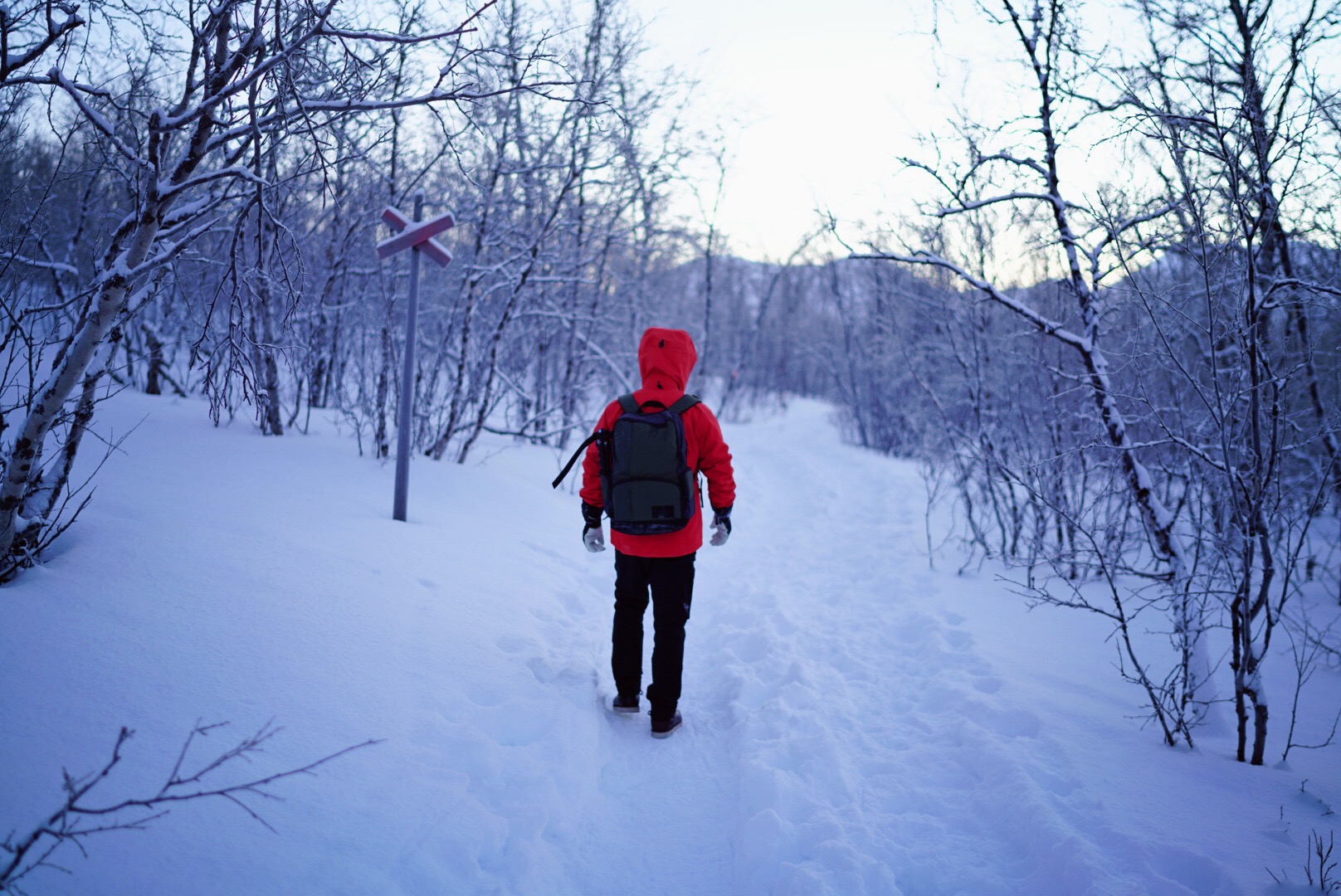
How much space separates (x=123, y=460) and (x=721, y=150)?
42.9 feet

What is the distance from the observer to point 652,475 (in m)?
2.87

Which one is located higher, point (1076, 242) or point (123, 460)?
point (1076, 242)

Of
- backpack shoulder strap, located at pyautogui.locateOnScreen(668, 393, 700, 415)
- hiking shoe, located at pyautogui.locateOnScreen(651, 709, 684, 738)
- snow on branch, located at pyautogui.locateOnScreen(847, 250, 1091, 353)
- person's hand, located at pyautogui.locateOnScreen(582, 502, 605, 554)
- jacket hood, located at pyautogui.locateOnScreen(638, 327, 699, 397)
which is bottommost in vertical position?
hiking shoe, located at pyautogui.locateOnScreen(651, 709, 684, 738)

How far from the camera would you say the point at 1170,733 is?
3.06m

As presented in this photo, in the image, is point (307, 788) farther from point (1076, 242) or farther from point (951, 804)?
point (1076, 242)

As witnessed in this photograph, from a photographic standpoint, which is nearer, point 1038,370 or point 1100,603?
point 1100,603

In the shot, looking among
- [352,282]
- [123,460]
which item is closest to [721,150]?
[352,282]

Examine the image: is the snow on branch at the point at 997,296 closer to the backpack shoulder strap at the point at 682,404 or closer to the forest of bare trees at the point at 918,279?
the forest of bare trees at the point at 918,279

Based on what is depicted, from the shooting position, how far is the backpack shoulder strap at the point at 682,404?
2.94 metres

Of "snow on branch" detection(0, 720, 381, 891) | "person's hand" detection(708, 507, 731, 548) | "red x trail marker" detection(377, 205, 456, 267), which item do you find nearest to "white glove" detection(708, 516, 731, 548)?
"person's hand" detection(708, 507, 731, 548)

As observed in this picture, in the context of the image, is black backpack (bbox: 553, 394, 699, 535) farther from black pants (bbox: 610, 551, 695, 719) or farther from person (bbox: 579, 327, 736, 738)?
black pants (bbox: 610, 551, 695, 719)

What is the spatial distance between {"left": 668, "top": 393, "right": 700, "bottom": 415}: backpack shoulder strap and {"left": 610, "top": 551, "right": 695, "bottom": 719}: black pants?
0.67 meters

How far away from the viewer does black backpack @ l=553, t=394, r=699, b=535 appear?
2867 millimetres

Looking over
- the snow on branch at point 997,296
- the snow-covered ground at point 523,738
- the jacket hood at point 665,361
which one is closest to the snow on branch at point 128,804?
the snow-covered ground at point 523,738
